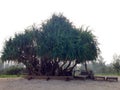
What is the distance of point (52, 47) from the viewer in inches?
925

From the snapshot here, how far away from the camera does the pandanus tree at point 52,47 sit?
2345cm

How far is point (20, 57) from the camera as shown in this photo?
25.2 m

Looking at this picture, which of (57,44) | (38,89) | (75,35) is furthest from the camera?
(75,35)

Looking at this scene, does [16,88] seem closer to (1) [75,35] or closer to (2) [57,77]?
(2) [57,77]

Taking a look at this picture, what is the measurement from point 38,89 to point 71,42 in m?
7.50

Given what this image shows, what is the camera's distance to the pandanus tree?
23453 mm

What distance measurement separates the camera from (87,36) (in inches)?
1001

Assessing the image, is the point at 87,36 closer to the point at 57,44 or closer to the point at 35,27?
the point at 57,44

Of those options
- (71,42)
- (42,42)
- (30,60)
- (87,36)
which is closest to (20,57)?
(30,60)

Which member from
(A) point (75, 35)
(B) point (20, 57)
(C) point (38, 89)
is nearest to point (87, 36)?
(A) point (75, 35)

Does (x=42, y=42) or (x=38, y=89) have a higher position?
(x=42, y=42)

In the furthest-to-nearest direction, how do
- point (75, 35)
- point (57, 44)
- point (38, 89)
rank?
1. point (75, 35)
2. point (57, 44)
3. point (38, 89)

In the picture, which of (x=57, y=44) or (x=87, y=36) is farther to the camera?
(x=87, y=36)

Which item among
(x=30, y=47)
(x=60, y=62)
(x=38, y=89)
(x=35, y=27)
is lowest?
(x=38, y=89)
